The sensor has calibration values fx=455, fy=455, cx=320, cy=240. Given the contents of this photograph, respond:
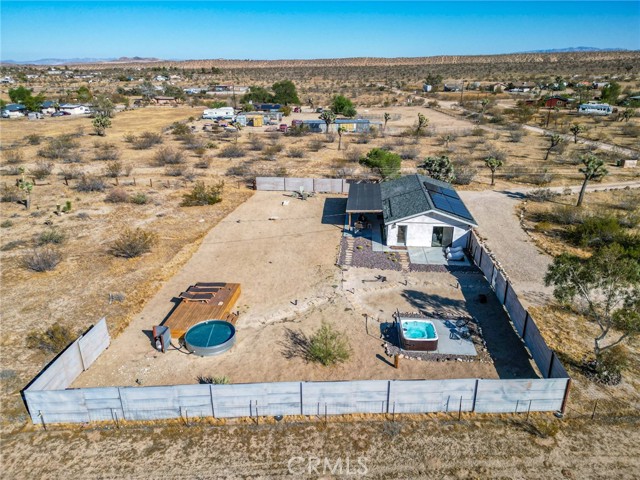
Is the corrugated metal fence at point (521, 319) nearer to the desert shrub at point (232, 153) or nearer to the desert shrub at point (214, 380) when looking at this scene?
the desert shrub at point (214, 380)

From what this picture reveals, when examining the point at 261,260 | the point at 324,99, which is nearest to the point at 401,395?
the point at 261,260

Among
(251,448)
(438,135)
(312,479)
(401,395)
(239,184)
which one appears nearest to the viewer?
(312,479)

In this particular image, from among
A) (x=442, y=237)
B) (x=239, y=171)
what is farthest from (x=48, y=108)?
(x=442, y=237)

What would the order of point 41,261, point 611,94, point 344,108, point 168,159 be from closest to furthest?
point 41,261, point 168,159, point 344,108, point 611,94

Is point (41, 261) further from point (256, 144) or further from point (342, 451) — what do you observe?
point (256, 144)

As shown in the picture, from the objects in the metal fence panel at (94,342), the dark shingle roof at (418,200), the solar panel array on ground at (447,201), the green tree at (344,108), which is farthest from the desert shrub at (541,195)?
the green tree at (344,108)

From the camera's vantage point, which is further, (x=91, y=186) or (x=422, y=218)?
(x=91, y=186)

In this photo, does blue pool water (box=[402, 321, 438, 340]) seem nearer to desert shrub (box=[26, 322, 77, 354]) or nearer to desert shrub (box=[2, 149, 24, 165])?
desert shrub (box=[26, 322, 77, 354])

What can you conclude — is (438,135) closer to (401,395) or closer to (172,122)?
(172,122)
